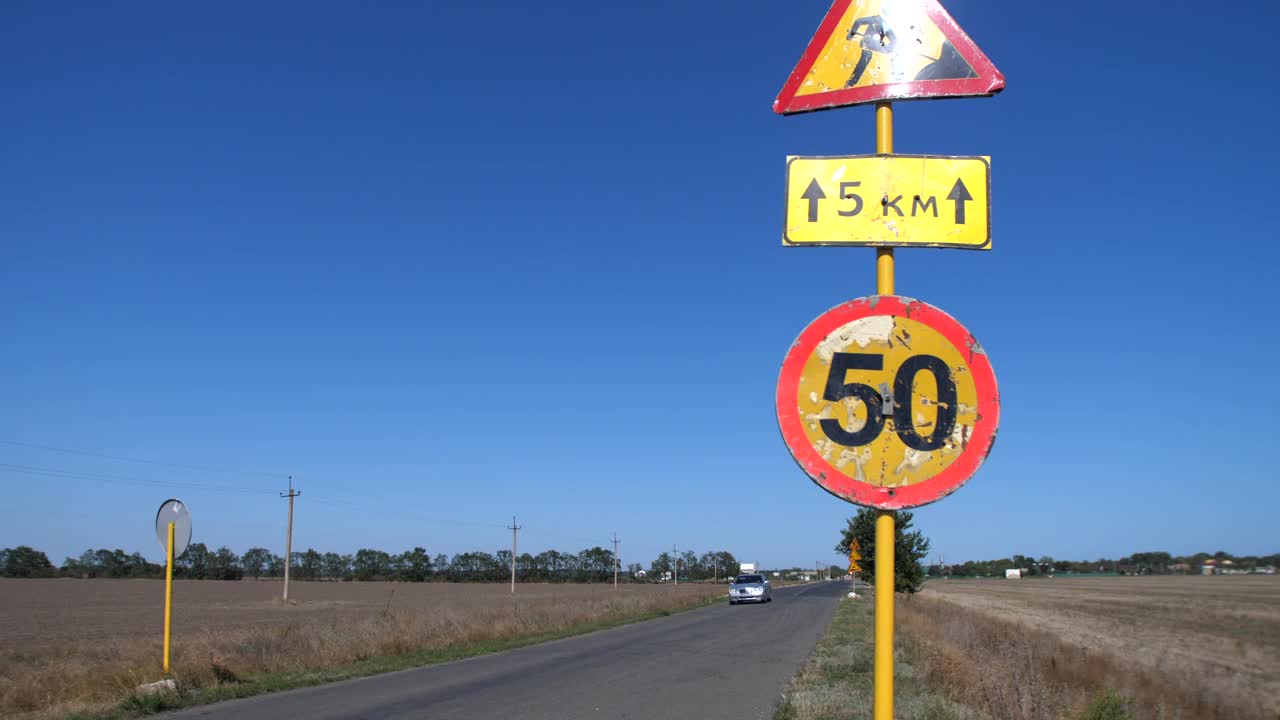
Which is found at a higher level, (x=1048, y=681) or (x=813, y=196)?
(x=813, y=196)

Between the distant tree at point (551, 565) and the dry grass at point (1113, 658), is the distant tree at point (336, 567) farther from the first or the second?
the dry grass at point (1113, 658)

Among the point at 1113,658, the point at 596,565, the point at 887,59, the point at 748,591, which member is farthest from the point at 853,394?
the point at 596,565

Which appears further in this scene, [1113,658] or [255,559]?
[255,559]

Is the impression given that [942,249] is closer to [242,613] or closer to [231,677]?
[231,677]

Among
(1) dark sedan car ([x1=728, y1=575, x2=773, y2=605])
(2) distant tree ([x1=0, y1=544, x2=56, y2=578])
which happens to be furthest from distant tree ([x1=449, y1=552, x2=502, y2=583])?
(1) dark sedan car ([x1=728, y1=575, x2=773, y2=605])

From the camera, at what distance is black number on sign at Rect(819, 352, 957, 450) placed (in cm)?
297

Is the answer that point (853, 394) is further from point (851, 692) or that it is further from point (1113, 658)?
point (1113, 658)

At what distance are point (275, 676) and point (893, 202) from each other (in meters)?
15.7

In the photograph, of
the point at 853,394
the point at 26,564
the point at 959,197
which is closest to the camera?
the point at 853,394

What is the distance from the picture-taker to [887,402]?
9.87ft

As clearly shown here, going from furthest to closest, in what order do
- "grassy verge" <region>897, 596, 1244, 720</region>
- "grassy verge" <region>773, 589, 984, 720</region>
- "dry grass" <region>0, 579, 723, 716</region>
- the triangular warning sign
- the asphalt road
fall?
"dry grass" <region>0, 579, 723, 716</region>, the asphalt road, "grassy verge" <region>773, 589, 984, 720</region>, "grassy verge" <region>897, 596, 1244, 720</region>, the triangular warning sign

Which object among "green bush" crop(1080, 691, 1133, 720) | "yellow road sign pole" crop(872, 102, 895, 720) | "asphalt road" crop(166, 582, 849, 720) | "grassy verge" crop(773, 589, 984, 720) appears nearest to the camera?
"yellow road sign pole" crop(872, 102, 895, 720)

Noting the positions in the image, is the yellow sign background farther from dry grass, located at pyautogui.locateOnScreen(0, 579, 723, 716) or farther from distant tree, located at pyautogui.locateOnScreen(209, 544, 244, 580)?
distant tree, located at pyautogui.locateOnScreen(209, 544, 244, 580)

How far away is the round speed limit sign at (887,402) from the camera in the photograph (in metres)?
2.94
